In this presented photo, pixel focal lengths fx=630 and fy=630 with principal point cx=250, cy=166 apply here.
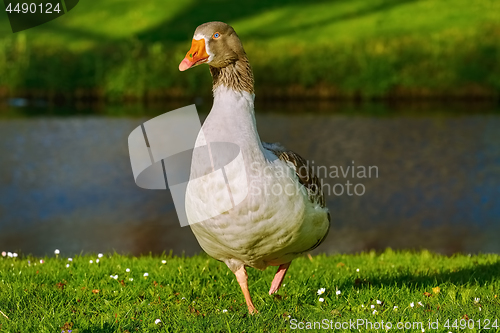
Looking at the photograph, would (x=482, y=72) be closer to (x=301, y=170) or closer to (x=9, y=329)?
(x=301, y=170)

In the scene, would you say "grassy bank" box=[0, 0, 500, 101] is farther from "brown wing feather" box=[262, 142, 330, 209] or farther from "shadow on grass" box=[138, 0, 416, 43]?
"brown wing feather" box=[262, 142, 330, 209]

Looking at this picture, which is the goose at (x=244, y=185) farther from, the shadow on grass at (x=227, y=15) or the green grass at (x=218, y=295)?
the shadow on grass at (x=227, y=15)

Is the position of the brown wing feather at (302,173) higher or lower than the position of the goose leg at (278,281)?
higher

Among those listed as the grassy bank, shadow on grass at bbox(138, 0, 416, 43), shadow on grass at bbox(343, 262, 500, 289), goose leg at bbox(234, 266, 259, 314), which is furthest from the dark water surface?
shadow on grass at bbox(138, 0, 416, 43)

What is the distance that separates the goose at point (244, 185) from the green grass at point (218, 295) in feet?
1.81

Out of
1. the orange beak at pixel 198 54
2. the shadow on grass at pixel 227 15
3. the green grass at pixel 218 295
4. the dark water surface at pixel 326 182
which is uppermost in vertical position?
the orange beak at pixel 198 54

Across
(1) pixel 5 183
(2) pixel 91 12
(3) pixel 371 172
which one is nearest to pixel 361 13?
(2) pixel 91 12

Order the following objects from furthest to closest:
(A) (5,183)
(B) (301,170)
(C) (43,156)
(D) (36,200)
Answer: (C) (43,156)
(A) (5,183)
(D) (36,200)
(B) (301,170)

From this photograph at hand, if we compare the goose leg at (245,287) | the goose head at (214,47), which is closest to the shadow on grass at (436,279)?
the goose leg at (245,287)

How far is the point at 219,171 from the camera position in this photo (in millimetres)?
5207

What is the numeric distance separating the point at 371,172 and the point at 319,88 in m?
13.1

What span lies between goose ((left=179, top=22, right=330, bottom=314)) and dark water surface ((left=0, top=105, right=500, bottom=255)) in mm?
6870

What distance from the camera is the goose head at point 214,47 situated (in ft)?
17.9

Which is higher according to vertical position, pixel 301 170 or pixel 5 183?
pixel 301 170
